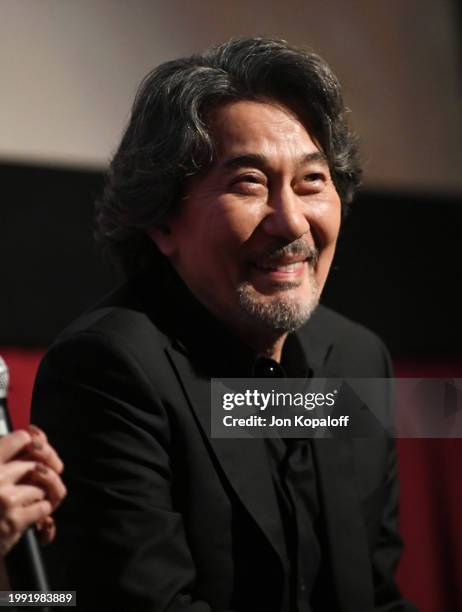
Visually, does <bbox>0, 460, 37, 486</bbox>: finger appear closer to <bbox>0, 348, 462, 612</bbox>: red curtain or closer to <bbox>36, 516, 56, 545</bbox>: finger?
<bbox>36, 516, 56, 545</bbox>: finger

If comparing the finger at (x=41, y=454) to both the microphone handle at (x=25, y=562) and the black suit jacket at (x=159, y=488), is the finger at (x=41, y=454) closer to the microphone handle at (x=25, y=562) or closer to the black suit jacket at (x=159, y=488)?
the microphone handle at (x=25, y=562)

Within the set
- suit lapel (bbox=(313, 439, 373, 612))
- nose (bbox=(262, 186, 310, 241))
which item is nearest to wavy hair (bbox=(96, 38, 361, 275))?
nose (bbox=(262, 186, 310, 241))

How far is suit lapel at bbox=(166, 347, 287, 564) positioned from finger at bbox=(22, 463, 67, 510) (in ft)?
1.25

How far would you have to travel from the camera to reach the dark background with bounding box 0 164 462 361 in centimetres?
191

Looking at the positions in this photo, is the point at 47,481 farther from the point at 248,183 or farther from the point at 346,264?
the point at 346,264

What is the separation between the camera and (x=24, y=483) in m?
0.90

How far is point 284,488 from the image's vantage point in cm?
132

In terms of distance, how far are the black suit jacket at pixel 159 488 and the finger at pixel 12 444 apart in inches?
12.0

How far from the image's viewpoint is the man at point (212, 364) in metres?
1.16

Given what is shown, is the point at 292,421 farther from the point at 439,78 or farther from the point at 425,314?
the point at 439,78

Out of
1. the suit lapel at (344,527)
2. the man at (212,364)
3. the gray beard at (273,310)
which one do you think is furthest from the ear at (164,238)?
the suit lapel at (344,527)

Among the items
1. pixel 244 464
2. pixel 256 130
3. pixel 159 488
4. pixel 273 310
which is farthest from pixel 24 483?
pixel 256 130

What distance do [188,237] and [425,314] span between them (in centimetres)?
135

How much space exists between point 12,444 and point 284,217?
60cm
